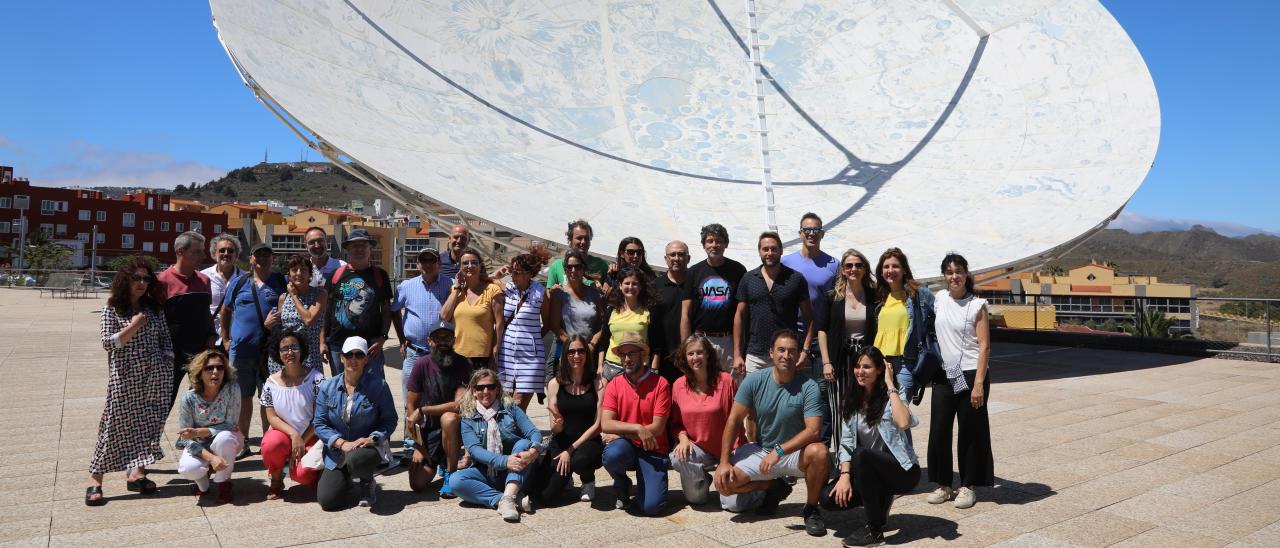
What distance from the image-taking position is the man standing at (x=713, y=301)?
258 inches

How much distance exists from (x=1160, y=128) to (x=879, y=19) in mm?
5180

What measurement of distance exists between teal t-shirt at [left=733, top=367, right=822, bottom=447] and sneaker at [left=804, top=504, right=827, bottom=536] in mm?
482

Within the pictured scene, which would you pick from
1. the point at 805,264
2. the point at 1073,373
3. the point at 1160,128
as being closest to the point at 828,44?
the point at 1160,128

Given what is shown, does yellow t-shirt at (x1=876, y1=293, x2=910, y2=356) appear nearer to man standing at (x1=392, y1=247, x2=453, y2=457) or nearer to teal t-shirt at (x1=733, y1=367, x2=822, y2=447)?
teal t-shirt at (x1=733, y1=367, x2=822, y2=447)

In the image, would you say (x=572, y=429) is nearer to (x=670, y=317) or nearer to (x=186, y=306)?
(x=670, y=317)

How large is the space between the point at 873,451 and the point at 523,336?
9.49ft

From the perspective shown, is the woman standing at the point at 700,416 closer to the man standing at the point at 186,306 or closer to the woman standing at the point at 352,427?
the woman standing at the point at 352,427

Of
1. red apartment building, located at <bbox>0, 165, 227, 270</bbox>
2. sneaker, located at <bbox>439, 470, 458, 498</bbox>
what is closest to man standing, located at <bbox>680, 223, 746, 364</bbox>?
sneaker, located at <bbox>439, 470, 458, 498</bbox>

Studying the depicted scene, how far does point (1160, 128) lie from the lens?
1216 centimetres

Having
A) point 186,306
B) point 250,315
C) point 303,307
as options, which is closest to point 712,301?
point 303,307

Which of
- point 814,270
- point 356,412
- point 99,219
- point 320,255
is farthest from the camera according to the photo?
point 99,219

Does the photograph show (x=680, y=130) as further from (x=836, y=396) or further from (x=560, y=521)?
(x=560, y=521)

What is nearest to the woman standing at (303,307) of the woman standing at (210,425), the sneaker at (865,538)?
the woman standing at (210,425)

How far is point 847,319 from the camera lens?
241 inches
